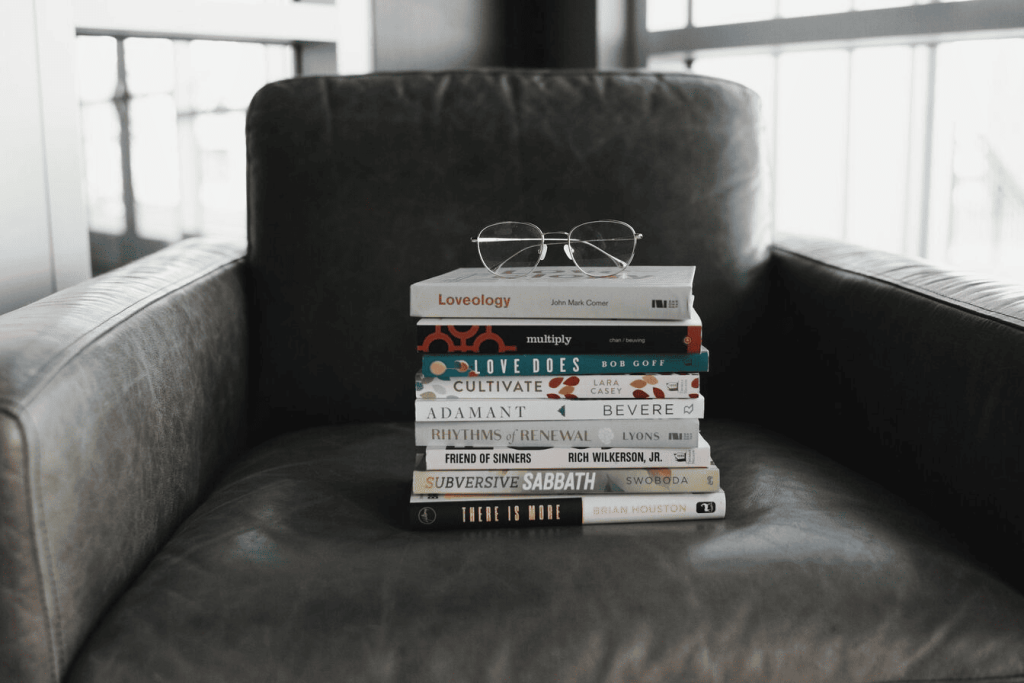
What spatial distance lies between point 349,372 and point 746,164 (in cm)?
68

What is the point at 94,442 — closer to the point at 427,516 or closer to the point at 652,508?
the point at 427,516

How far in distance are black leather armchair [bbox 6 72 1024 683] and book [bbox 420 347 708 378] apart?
0.15 metres

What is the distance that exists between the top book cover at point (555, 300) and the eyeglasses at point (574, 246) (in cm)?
14

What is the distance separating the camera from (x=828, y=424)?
1118mm

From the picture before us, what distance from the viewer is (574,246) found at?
3.21 feet

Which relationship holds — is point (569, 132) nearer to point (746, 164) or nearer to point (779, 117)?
point (746, 164)

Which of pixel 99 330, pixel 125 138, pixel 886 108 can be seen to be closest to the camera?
pixel 99 330

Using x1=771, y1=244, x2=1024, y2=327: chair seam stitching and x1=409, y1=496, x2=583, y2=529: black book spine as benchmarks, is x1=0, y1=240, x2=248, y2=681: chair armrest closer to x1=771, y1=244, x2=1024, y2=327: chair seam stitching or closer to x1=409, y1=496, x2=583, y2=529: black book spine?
x1=409, y1=496, x2=583, y2=529: black book spine

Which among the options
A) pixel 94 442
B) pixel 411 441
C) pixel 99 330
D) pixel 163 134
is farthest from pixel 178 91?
pixel 94 442

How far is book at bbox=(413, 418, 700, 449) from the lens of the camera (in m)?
0.84

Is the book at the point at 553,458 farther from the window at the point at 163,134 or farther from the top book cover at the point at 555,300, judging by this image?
the window at the point at 163,134

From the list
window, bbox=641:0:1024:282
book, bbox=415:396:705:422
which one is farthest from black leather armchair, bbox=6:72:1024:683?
window, bbox=641:0:1024:282

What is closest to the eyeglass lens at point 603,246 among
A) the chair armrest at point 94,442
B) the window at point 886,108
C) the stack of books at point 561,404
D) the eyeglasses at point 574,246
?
the eyeglasses at point 574,246

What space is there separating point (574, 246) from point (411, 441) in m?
0.35
